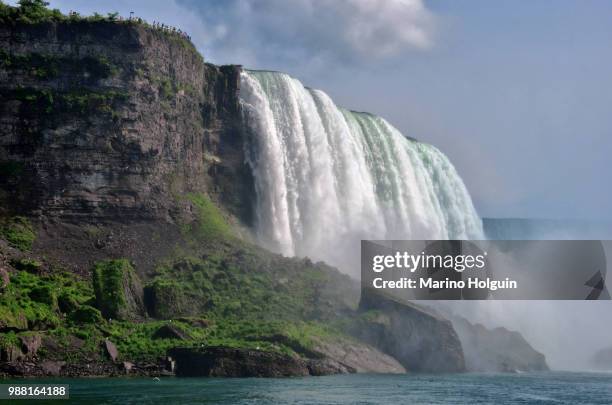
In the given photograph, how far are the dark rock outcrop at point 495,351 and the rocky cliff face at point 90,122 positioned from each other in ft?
101

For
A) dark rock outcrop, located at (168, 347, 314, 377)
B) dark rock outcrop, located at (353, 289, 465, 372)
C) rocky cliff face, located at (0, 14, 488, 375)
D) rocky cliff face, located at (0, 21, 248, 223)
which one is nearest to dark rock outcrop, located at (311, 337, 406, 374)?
rocky cliff face, located at (0, 14, 488, 375)

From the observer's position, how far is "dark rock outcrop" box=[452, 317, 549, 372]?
345ft

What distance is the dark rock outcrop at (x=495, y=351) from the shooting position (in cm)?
10512

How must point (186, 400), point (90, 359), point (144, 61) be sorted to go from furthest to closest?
point (144, 61) < point (90, 359) < point (186, 400)

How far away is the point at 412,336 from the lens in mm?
98250

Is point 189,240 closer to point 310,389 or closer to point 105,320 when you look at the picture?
point 105,320

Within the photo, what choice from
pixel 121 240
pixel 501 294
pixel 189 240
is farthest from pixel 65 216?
pixel 501 294


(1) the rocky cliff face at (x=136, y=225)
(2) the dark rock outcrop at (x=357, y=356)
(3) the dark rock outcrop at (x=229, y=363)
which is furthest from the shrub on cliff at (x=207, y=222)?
(3) the dark rock outcrop at (x=229, y=363)

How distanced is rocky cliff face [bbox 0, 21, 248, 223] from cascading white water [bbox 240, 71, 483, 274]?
11612mm

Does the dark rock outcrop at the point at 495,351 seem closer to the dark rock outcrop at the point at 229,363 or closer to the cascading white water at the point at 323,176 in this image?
the cascading white water at the point at 323,176

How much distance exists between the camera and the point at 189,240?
106 metres

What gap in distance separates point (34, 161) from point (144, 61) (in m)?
14.7

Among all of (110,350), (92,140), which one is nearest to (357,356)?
(110,350)

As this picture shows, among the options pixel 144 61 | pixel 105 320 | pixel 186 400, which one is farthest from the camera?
pixel 144 61
